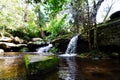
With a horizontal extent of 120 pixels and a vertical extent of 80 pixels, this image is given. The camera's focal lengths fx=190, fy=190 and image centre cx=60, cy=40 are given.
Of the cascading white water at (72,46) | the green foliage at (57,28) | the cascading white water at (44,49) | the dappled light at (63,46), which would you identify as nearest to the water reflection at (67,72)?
the dappled light at (63,46)

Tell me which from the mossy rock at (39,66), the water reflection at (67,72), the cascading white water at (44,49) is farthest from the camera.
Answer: the cascading white water at (44,49)

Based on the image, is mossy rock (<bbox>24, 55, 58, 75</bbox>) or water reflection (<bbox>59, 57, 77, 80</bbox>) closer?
mossy rock (<bbox>24, 55, 58, 75</bbox>)

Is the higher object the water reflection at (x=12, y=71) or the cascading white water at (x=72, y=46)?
the cascading white water at (x=72, y=46)

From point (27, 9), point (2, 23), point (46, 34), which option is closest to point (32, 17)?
point (27, 9)

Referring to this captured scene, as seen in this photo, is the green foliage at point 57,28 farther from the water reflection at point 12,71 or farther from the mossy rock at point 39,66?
the mossy rock at point 39,66

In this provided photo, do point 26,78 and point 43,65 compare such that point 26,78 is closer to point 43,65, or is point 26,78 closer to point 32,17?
point 43,65

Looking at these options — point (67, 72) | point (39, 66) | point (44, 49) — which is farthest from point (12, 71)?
point (44, 49)

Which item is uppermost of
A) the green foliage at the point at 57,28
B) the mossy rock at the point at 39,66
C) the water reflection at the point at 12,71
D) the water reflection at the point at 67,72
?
the green foliage at the point at 57,28

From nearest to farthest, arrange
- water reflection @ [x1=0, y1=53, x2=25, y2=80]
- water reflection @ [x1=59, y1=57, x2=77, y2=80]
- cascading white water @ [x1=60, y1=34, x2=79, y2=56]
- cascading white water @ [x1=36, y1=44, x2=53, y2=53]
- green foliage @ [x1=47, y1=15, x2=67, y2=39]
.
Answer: water reflection @ [x1=0, y1=53, x2=25, y2=80] < water reflection @ [x1=59, y1=57, x2=77, y2=80] < cascading white water @ [x1=60, y1=34, x2=79, y2=56] < cascading white water @ [x1=36, y1=44, x2=53, y2=53] < green foliage @ [x1=47, y1=15, x2=67, y2=39]

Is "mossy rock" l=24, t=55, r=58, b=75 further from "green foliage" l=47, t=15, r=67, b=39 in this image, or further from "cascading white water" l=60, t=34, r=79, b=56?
"green foliage" l=47, t=15, r=67, b=39

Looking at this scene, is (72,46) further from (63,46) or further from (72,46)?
(63,46)

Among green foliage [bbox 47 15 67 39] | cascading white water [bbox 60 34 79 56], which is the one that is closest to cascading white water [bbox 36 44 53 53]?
cascading white water [bbox 60 34 79 56]

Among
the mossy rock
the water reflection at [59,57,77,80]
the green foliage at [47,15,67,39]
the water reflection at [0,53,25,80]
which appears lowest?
the water reflection at [59,57,77,80]

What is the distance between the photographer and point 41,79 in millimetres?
7074
